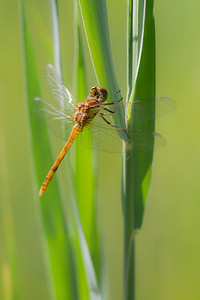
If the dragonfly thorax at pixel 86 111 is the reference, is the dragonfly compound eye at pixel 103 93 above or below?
above

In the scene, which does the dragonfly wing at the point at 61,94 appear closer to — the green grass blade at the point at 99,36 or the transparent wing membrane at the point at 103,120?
the transparent wing membrane at the point at 103,120

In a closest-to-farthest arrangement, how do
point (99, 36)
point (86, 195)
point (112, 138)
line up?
point (99, 36)
point (86, 195)
point (112, 138)

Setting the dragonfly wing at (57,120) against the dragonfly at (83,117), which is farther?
the dragonfly wing at (57,120)

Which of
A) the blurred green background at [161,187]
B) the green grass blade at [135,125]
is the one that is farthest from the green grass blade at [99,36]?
the blurred green background at [161,187]

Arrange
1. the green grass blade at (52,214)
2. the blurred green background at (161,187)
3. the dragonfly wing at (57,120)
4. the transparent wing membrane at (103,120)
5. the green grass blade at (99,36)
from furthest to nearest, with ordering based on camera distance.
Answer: the blurred green background at (161,187) < the dragonfly wing at (57,120) < the green grass blade at (52,214) < the transparent wing membrane at (103,120) < the green grass blade at (99,36)

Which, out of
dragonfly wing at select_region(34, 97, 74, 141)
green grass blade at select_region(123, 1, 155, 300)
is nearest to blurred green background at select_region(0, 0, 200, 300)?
dragonfly wing at select_region(34, 97, 74, 141)

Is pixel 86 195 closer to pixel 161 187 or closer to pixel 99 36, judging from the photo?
pixel 99 36

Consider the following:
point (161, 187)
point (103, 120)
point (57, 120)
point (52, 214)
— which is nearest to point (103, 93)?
point (103, 120)
